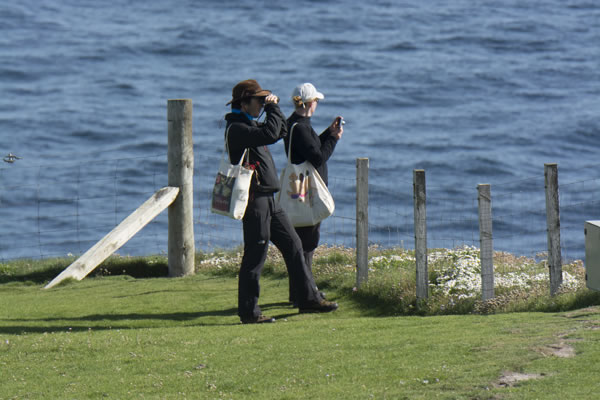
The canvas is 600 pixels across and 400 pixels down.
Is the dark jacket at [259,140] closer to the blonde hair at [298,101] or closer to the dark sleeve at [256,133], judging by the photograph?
the dark sleeve at [256,133]

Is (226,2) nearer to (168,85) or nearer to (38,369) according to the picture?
(168,85)

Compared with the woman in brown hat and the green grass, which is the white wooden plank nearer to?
the green grass

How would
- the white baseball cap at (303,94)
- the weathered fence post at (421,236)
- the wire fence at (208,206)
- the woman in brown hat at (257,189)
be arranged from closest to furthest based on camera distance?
the woman in brown hat at (257,189)
the white baseball cap at (303,94)
the weathered fence post at (421,236)
the wire fence at (208,206)

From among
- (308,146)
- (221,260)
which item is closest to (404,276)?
(308,146)

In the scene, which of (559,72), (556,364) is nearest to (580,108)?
(559,72)

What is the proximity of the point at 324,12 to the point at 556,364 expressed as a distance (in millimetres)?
50826

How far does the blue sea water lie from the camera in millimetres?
30281

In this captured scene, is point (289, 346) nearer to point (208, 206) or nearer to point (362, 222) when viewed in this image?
point (362, 222)

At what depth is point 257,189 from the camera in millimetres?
9359

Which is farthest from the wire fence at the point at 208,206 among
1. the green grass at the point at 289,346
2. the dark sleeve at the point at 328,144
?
the dark sleeve at the point at 328,144

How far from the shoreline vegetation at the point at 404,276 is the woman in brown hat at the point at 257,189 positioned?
1515 millimetres

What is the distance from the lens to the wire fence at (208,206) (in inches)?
1038

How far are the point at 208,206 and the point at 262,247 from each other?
16171mm

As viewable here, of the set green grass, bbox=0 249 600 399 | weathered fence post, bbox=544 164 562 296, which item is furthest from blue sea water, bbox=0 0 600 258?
weathered fence post, bbox=544 164 562 296
